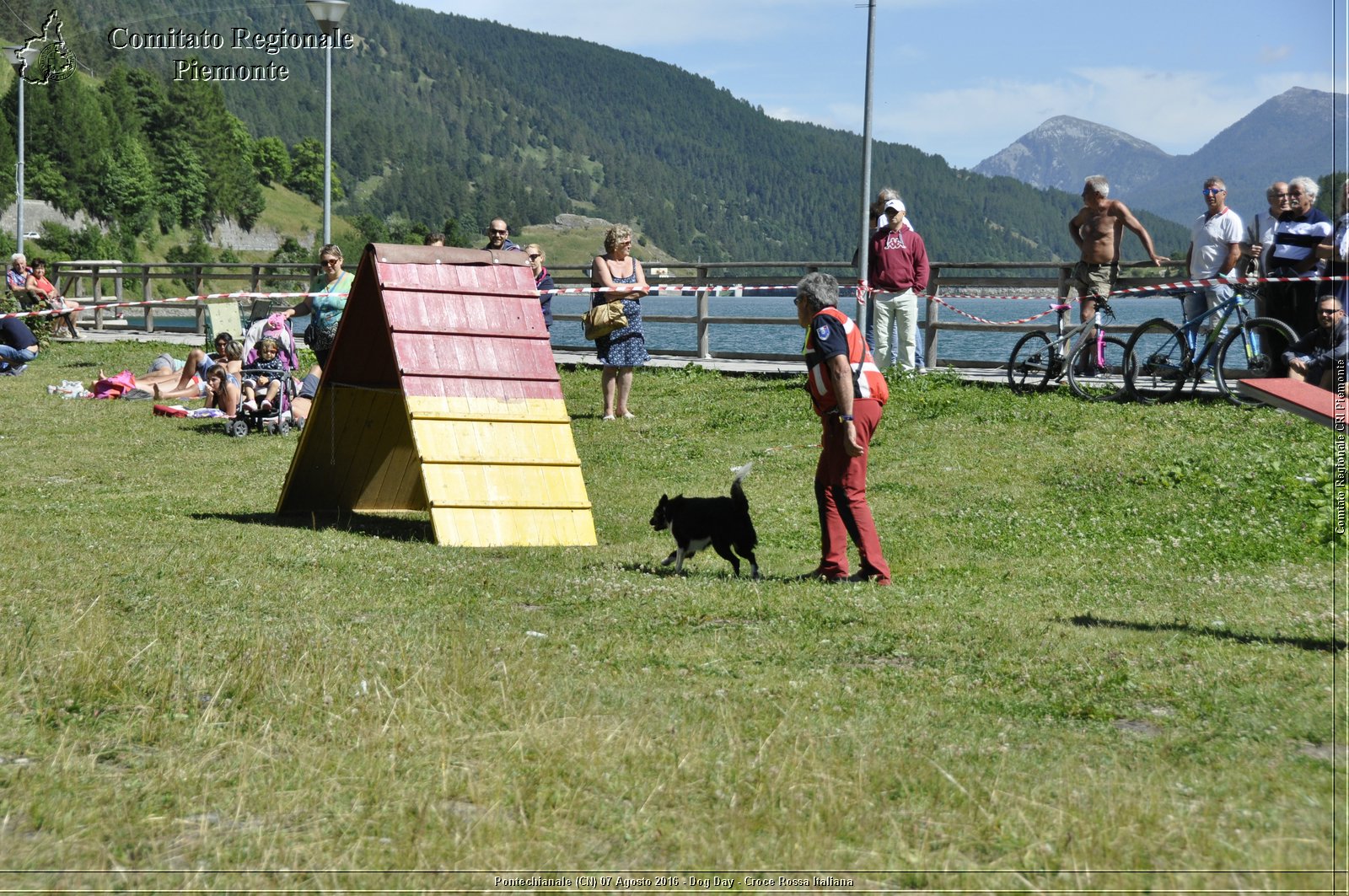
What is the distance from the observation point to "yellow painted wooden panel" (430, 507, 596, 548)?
988cm

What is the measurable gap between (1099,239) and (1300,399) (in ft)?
37.6

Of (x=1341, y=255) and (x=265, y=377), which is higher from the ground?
(x=1341, y=255)

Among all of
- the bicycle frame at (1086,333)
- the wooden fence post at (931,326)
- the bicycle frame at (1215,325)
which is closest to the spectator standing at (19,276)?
the wooden fence post at (931,326)

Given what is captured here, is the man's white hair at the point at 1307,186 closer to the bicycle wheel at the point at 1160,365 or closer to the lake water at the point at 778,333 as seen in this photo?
the bicycle wheel at the point at 1160,365

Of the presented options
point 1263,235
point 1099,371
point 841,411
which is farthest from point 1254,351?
point 841,411

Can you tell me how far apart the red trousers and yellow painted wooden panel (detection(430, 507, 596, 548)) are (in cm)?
212

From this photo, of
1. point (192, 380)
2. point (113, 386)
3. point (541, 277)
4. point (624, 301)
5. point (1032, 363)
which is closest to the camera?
point (624, 301)

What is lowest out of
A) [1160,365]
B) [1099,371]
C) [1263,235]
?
[1099,371]

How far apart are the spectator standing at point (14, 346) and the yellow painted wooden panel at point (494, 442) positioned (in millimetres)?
16518

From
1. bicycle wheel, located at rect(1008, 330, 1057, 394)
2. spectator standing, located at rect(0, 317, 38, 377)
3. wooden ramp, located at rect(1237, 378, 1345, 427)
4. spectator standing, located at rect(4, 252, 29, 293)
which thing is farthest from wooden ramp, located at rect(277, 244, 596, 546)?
spectator standing, located at rect(4, 252, 29, 293)

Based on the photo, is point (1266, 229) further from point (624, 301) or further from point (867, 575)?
point (867, 575)

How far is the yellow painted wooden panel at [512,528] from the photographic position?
Answer: 32.4 ft

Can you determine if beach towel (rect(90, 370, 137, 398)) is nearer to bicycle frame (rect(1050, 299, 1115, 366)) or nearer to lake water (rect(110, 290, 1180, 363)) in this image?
lake water (rect(110, 290, 1180, 363))

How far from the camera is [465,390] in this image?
1027cm
